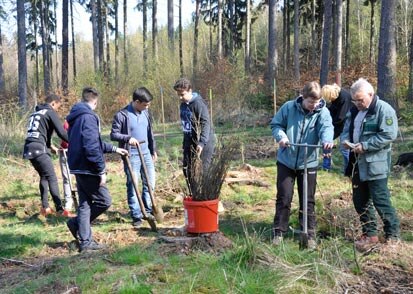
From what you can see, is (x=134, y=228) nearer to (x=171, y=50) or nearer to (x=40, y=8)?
(x=171, y=50)

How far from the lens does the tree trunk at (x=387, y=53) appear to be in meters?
11.5

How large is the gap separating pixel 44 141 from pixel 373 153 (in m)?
4.31

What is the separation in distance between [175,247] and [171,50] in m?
16.4

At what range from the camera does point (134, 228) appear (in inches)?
227

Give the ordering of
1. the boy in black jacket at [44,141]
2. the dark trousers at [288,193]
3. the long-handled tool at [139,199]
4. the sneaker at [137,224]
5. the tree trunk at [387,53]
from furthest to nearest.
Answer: the tree trunk at [387,53] < the boy in black jacket at [44,141] < the sneaker at [137,224] < the long-handled tool at [139,199] < the dark trousers at [288,193]

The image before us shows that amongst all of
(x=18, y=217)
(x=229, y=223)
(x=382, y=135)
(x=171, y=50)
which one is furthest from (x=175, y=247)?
(x=171, y=50)

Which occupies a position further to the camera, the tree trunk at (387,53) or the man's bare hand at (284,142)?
the tree trunk at (387,53)

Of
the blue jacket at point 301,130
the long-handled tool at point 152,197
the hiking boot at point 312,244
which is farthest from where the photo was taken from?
the long-handled tool at point 152,197

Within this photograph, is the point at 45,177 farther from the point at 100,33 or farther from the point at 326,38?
the point at 100,33

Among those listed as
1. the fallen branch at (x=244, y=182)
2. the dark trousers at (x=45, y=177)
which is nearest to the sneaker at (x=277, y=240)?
the fallen branch at (x=244, y=182)

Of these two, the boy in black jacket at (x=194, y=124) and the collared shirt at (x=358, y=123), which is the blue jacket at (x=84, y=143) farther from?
the collared shirt at (x=358, y=123)

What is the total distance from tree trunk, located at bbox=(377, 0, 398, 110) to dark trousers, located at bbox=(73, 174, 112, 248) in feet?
29.5

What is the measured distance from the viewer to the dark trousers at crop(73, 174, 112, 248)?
16.3 ft

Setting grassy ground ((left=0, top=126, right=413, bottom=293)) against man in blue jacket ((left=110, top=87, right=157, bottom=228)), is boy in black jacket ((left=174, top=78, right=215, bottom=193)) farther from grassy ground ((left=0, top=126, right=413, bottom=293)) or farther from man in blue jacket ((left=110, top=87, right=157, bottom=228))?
grassy ground ((left=0, top=126, right=413, bottom=293))
